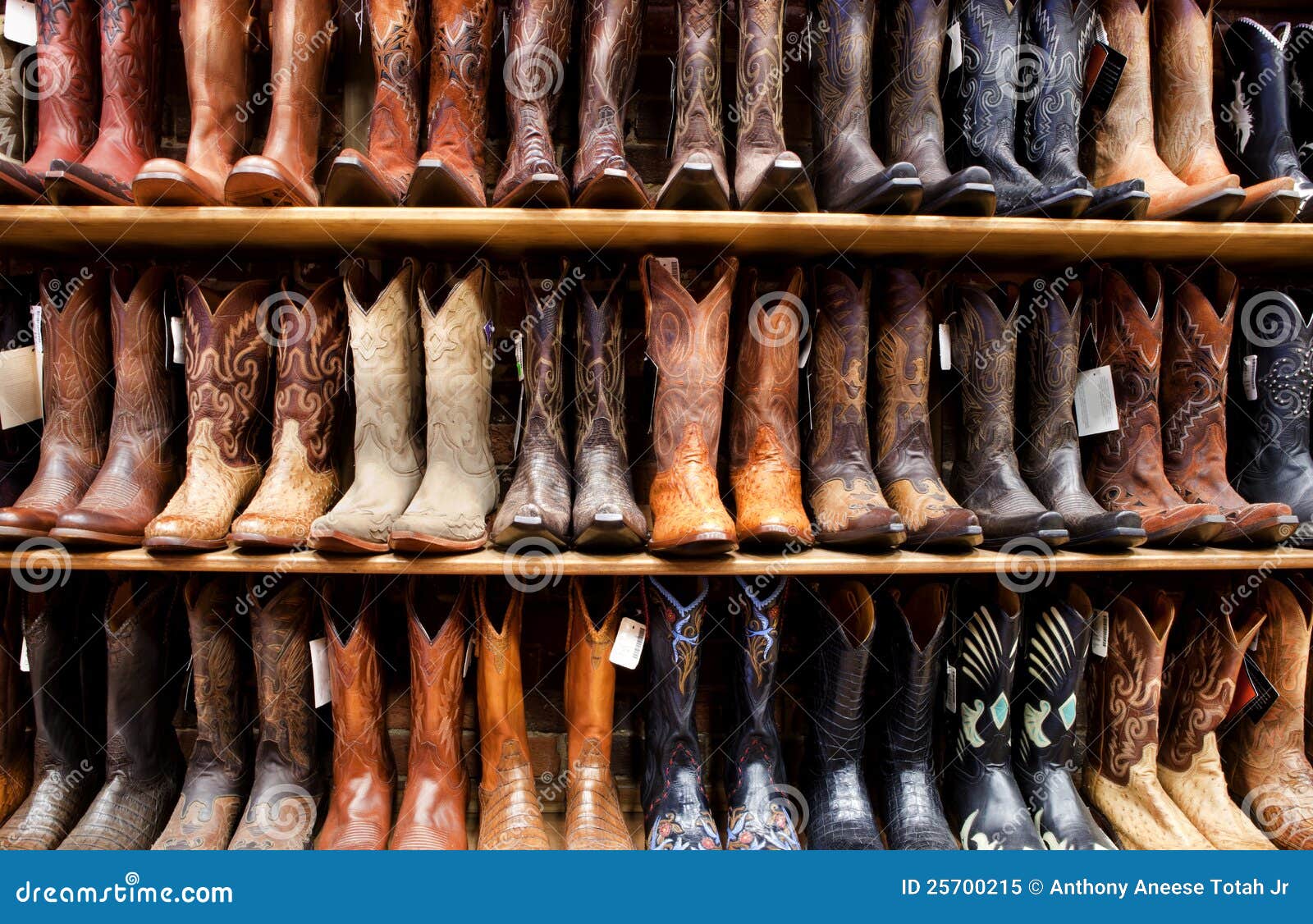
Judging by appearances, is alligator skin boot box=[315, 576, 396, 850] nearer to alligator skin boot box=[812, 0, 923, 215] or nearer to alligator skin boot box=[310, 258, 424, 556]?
alligator skin boot box=[310, 258, 424, 556]

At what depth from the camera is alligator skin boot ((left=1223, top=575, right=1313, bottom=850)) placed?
5.35 ft

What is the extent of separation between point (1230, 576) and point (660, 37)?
187cm

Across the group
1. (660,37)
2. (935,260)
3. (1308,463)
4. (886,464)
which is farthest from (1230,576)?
(660,37)

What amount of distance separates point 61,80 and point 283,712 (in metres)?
1.41

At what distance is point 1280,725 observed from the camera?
1.66 metres

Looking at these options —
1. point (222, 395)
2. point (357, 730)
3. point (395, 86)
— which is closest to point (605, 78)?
point (395, 86)

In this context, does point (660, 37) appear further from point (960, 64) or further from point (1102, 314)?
point (1102, 314)

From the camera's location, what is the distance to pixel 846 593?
1.58 metres

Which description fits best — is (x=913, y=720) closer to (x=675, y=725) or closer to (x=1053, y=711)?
(x=1053, y=711)

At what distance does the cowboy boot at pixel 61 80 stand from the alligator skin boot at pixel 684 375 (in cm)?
124

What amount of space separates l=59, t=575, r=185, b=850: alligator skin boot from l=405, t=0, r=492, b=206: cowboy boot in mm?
1104

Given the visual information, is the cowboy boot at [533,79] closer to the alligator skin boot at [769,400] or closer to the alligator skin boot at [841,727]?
the alligator skin boot at [769,400]

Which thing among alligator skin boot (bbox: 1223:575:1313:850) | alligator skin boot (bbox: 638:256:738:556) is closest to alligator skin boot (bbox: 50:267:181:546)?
alligator skin boot (bbox: 638:256:738:556)

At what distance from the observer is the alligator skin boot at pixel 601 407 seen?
153 centimetres
